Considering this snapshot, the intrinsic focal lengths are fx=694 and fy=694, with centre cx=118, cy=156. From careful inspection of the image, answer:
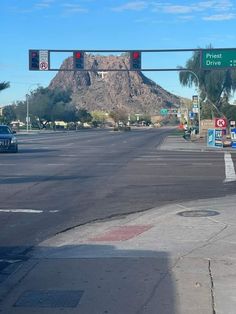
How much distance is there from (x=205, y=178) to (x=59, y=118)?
143 m

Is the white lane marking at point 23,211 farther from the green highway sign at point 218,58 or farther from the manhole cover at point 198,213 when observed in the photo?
the green highway sign at point 218,58

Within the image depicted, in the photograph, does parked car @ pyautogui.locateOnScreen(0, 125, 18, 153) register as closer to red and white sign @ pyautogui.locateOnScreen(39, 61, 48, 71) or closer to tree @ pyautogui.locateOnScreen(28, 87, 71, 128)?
red and white sign @ pyautogui.locateOnScreen(39, 61, 48, 71)

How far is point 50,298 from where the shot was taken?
26.2ft

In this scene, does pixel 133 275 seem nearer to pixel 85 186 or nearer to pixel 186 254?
pixel 186 254

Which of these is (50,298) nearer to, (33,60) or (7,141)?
(7,141)

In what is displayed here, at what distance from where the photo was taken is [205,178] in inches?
942

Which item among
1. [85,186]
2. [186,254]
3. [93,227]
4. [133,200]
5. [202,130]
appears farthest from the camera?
[202,130]

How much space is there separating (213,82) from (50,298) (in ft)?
286

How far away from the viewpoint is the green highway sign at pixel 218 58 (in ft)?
145

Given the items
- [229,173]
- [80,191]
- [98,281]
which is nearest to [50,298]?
[98,281]

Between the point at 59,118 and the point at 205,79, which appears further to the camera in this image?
the point at 59,118

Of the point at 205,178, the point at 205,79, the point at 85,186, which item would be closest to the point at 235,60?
the point at 205,178

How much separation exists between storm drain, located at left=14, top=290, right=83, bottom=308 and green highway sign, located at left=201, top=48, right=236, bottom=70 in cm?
3725

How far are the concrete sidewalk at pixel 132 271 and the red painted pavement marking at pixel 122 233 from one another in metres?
0.02
